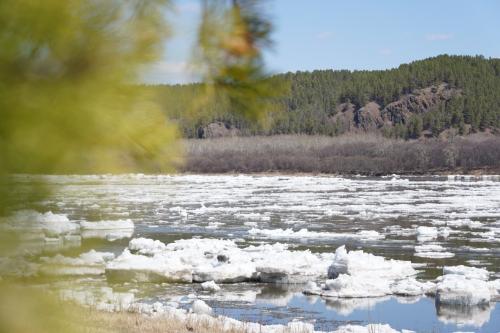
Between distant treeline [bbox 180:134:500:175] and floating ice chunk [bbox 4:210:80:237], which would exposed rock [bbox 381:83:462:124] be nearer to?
distant treeline [bbox 180:134:500:175]

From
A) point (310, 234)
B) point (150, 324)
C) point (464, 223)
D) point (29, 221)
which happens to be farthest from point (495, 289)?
point (29, 221)

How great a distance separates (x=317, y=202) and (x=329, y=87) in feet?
397

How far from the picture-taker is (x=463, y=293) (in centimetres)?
1469

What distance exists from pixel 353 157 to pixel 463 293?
10090 cm

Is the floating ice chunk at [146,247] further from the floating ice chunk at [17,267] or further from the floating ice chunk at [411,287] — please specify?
the floating ice chunk at [17,267]

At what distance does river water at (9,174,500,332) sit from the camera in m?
1.38

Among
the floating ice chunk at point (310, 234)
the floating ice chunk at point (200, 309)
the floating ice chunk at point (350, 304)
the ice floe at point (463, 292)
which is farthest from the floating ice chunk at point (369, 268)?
the floating ice chunk at point (310, 234)

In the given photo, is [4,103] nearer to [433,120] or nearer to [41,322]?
[41,322]

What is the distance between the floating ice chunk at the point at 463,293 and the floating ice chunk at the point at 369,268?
2.15 m

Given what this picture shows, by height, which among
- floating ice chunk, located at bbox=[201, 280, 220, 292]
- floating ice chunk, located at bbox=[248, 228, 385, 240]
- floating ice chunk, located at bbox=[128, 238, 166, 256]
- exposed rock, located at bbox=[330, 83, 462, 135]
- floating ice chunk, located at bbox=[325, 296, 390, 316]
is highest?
exposed rock, located at bbox=[330, 83, 462, 135]

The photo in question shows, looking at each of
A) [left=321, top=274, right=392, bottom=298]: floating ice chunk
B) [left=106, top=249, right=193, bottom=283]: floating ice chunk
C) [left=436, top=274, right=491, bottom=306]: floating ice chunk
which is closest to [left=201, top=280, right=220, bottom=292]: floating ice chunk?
[left=106, top=249, right=193, bottom=283]: floating ice chunk

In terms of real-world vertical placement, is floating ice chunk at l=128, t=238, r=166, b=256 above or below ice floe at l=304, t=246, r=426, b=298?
above

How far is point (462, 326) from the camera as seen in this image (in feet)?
43.6

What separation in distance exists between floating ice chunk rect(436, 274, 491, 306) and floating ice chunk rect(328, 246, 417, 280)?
7.06 feet
